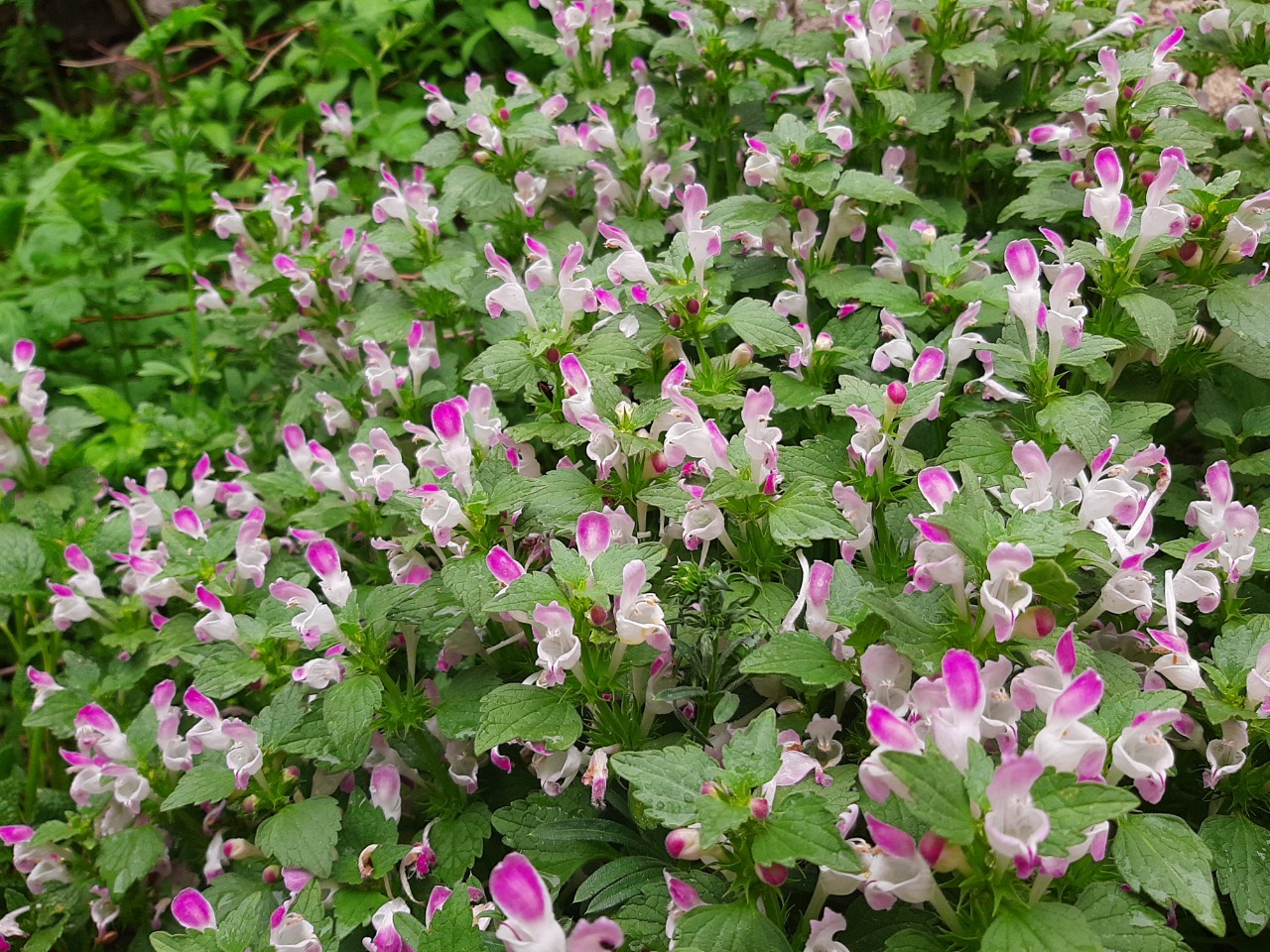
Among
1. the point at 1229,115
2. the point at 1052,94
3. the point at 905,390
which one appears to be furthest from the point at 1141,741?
the point at 1052,94

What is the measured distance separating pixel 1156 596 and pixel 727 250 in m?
1.00

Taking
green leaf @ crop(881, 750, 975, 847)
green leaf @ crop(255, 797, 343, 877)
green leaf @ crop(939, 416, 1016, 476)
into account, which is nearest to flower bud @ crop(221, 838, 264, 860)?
green leaf @ crop(255, 797, 343, 877)

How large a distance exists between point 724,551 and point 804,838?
501mm

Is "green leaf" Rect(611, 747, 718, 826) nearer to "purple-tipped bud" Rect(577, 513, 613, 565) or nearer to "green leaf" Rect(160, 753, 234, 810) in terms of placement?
"purple-tipped bud" Rect(577, 513, 613, 565)

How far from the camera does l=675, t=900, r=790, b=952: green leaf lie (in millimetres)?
917

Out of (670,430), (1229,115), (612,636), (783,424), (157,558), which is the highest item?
(1229,115)

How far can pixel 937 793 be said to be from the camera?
799mm

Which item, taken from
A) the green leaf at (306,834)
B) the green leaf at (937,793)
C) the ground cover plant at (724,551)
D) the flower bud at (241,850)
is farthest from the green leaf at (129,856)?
the green leaf at (937,793)

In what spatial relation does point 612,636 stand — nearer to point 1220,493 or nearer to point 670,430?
point 670,430

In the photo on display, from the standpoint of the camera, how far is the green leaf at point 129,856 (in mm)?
1498

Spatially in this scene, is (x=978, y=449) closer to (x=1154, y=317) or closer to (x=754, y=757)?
(x=1154, y=317)

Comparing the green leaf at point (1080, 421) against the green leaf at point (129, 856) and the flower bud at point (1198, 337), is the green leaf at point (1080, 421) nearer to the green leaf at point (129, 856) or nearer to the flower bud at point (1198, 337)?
the flower bud at point (1198, 337)

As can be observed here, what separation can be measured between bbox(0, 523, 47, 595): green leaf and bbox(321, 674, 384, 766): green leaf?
1.06m

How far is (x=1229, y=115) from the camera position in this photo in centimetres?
178
